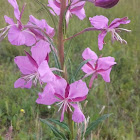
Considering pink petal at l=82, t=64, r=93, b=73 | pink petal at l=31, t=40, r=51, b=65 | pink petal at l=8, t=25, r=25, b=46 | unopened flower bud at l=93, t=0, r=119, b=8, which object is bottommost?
pink petal at l=82, t=64, r=93, b=73

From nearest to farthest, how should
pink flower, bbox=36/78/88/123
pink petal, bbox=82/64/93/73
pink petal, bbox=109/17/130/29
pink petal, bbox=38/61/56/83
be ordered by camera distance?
pink petal, bbox=38/61/56/83 < pink flower, bbox=36/78/88/123 < pink petal, bbox=109/17/130/29 < pink petal, bbox=82/64/93/73

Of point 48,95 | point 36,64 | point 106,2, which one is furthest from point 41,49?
point 106,2

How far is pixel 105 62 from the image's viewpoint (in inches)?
46.1

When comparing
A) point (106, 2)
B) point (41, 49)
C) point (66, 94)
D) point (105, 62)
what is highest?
point (106, 2)

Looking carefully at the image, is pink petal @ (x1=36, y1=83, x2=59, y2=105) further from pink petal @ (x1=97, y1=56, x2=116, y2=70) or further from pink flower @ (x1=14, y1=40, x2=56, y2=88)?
pink petal @ (x1=97, y1=56, x2=116, y2=70)

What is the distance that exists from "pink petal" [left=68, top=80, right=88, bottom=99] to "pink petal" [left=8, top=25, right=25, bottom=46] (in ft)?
0.90

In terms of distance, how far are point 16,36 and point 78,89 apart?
34cm

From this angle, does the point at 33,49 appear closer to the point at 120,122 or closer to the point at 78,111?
the point at 78,111

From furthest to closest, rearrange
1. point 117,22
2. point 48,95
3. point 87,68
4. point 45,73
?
point 87,68 < point 117,22 < point 48,95 < point 45,73

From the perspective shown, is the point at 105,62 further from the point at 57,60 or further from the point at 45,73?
the point at 45,73

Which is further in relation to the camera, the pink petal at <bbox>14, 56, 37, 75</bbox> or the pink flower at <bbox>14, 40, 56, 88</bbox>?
the pink petal at <bbox>14, 56, 37, 75</bbox>

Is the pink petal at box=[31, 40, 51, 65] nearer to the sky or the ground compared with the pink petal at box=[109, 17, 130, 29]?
nearer to the ground

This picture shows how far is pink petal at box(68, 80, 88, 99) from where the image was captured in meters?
1.01

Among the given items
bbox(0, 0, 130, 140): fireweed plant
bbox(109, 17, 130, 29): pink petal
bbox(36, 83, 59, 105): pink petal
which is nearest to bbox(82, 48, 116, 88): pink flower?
bbox(0, 0, 130, 140): fireweed plant
